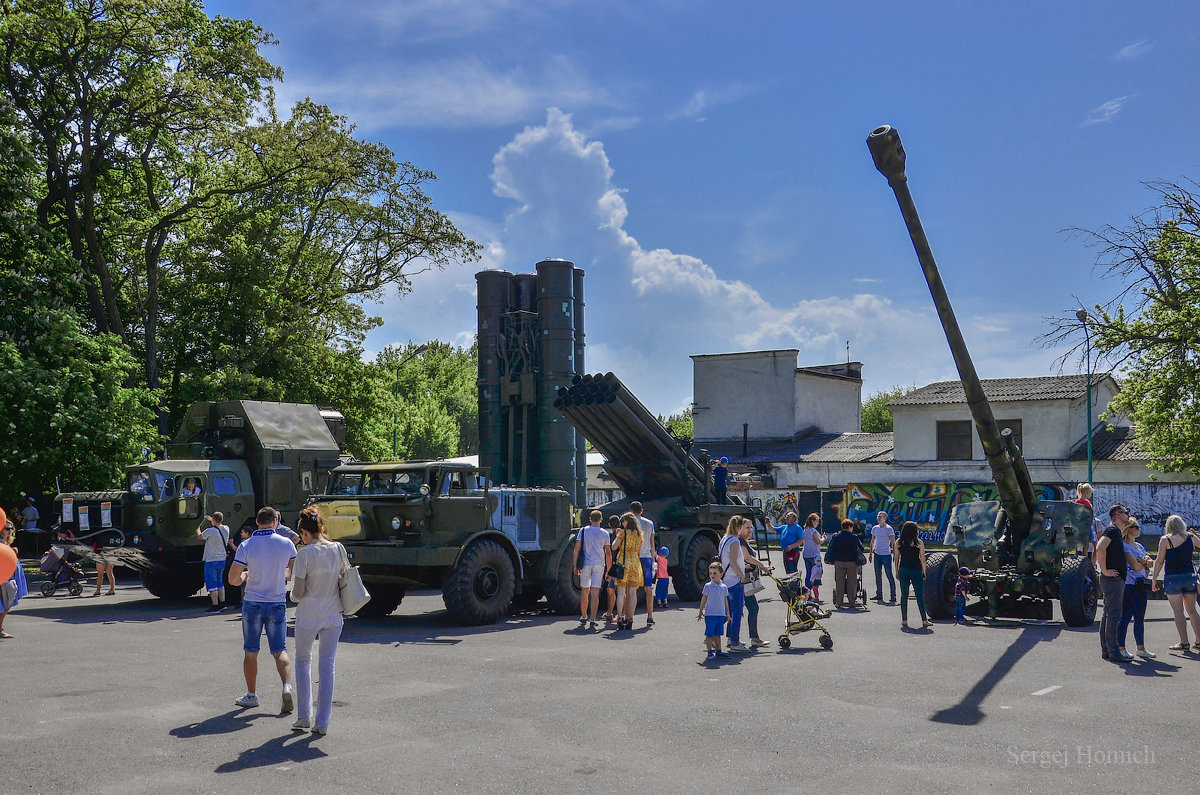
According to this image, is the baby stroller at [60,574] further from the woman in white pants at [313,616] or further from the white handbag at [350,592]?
the white handbag at [350,592]

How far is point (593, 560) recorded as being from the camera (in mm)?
13906

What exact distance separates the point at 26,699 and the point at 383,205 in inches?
995

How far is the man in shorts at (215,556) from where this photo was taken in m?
15.8

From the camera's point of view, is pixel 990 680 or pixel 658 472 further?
pixel 658 472

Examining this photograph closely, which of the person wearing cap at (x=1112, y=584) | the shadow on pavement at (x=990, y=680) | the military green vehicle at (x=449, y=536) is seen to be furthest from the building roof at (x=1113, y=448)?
the person wearing cap at (x=1112, y=584)

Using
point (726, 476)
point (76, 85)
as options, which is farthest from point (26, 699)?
point (76, 85)

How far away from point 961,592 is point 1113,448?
26.8m

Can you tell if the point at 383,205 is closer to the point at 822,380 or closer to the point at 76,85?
the point at 76,85

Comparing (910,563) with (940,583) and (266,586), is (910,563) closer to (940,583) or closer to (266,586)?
(940,583)

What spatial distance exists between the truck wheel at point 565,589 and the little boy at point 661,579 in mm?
1399

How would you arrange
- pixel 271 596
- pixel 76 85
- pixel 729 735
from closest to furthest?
1. pixel 729 735
2. pixel 271 596
3. pixel 76 85

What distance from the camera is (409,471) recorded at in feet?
48.5

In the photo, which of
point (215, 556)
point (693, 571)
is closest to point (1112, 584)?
point (693, 571)

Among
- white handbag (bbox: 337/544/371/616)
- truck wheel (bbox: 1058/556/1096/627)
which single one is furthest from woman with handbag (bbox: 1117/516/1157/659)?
white handbag (bbox: 337/544/371/616)
